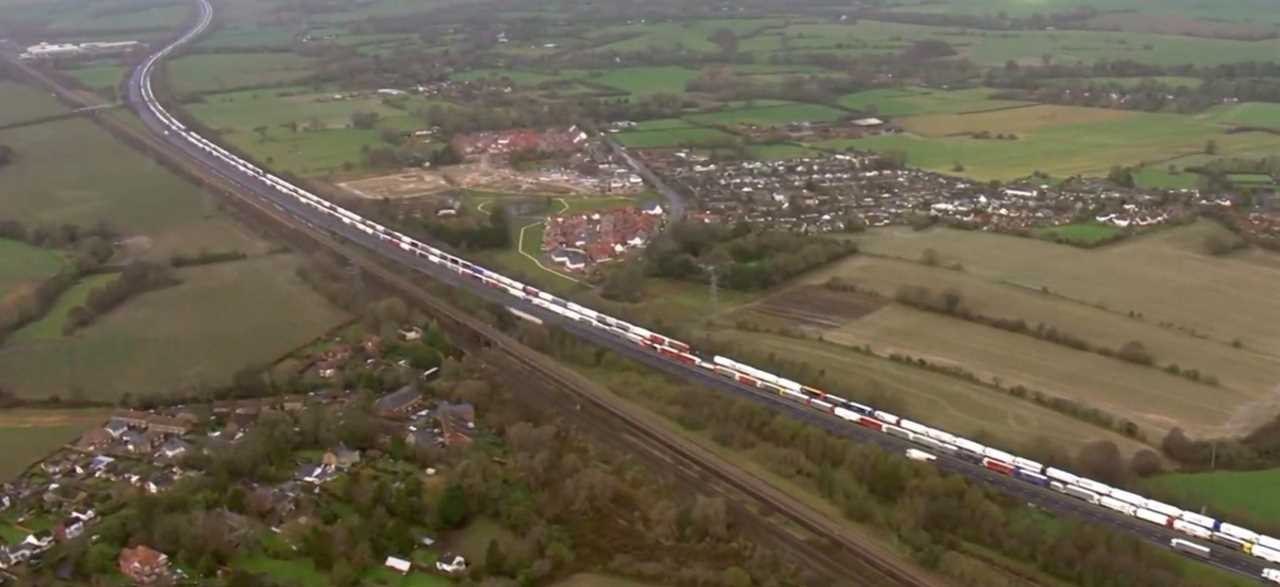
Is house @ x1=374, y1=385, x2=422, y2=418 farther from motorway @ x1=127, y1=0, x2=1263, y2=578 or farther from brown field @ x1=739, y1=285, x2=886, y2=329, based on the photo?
brown field @ x1=739, y1=285, x2=886, y2=329

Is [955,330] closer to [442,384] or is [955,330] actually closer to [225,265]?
[442,384]

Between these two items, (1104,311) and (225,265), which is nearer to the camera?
(1104,311)

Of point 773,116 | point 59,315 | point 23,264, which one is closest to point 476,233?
point 59,315

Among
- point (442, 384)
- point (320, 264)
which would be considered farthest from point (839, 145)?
point (442, 384)

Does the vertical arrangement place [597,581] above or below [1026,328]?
below

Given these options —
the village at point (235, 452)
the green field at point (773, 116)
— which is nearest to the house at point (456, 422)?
the village at point (235, 452)

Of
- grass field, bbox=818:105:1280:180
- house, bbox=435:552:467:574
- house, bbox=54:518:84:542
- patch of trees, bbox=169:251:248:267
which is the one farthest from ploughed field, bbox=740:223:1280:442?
patch of trees, bbox=169:251:248:267

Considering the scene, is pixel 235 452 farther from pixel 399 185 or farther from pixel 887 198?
pixel 887 198
